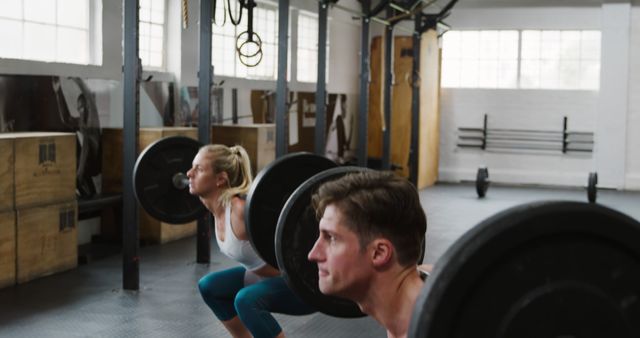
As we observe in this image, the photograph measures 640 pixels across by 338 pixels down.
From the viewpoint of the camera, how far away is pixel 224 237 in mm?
2932

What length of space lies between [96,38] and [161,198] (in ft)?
7.81

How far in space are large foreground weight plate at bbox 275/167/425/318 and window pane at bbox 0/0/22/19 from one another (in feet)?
12.5

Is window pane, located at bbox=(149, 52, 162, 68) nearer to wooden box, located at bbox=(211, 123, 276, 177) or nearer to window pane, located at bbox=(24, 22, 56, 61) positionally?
wooden box, located at bbox=(211, 123, 276, 177)

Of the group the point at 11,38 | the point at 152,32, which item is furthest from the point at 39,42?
the point at 152,32

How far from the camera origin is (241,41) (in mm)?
8656

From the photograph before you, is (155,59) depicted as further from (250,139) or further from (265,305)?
(265,305)

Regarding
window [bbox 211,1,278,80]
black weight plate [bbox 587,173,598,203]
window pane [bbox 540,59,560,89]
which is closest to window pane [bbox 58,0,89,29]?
window [bbox 211,1,278,80]

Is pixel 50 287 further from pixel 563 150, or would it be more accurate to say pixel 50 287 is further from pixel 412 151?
pixel 563 150

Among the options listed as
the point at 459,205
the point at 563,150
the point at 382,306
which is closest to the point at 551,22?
the point at 563,150

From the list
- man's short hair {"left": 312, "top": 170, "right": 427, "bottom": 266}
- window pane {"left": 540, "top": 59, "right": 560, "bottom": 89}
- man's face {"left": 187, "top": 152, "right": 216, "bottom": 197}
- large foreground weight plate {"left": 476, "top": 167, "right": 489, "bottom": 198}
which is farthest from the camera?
window pane {"left": 540, "top": 59, "right": 560, "bottom": 89}

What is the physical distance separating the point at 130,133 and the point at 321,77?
2546 millimetres

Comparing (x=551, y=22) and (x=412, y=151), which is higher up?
(x=551, y=22)

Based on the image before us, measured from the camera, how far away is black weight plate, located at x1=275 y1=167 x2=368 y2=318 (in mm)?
2189

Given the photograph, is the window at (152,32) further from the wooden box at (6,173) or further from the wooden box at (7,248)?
the wooden box at (7,248)
